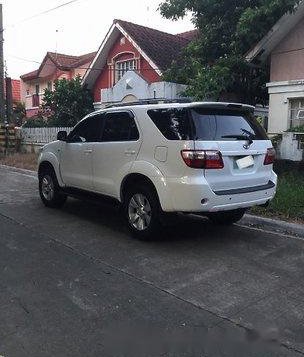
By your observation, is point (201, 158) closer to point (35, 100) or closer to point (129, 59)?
point (129, 59)

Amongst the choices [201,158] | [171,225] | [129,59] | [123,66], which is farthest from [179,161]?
[123,66]

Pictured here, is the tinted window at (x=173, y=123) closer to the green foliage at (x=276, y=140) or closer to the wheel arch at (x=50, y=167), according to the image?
the wheel arch at (x=50, y=167)

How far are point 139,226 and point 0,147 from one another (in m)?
16.0

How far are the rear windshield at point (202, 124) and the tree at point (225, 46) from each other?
677 cm

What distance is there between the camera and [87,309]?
3.93m

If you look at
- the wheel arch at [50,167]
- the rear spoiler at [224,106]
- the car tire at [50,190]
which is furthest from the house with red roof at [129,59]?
the rear spoiler at [224,106]

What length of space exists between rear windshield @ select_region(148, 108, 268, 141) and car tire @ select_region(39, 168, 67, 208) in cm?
285

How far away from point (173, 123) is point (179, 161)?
0.53 metres

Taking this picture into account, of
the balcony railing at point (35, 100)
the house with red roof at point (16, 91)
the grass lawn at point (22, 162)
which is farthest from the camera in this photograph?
the house with red roof at point (16, 91)

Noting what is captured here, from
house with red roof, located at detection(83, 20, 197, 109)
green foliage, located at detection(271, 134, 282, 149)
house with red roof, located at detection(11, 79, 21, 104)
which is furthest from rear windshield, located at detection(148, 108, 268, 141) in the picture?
house with red roof, located at detection(11, 79, 21, 104)

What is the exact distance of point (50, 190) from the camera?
8180 mm

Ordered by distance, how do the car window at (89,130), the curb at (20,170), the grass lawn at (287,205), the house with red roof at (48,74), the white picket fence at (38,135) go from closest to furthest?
the car window at (89,130) → the grass lawn at (287,205) → the curb at (20,170) → the white picket fence at (38,135) → the house with red roof at (48,74)

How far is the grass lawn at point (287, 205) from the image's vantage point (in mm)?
7215

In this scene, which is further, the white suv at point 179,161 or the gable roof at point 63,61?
the gable roof at point 63,61
